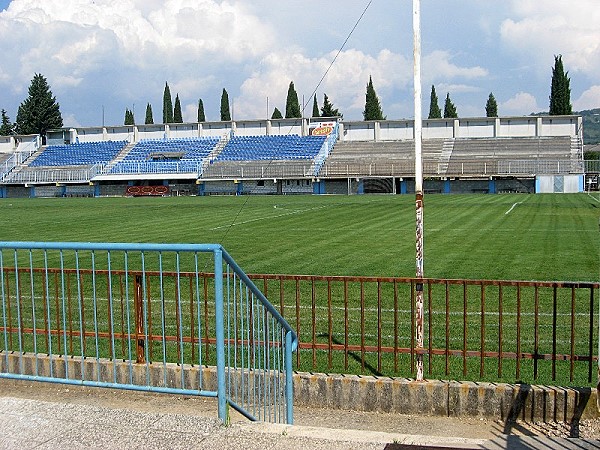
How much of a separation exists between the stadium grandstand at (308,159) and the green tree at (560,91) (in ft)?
28.9

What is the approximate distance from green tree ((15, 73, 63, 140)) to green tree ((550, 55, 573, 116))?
74425mm

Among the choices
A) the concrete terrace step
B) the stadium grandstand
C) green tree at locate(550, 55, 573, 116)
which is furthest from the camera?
green tree at locate(550, 55, 573, 116)

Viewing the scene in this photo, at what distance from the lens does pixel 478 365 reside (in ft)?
28.1

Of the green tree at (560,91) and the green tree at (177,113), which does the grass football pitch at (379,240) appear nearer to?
the green tree at (560,91)

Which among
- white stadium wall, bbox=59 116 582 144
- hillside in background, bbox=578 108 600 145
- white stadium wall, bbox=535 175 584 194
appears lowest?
white stadium wall, bbox=535 175 584 194

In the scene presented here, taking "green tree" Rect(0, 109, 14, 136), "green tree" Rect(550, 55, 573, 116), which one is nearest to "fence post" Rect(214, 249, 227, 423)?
"green tree" Rect(550, 55, 573, 116)

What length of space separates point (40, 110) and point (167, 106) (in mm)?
19449

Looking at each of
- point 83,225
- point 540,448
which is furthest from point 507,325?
point 83,225

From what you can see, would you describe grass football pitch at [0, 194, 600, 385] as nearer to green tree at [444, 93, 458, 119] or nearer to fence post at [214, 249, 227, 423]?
fence post at [214, 249, 227, 423]

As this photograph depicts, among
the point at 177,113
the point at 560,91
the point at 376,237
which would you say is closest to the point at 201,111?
the point at 177,113

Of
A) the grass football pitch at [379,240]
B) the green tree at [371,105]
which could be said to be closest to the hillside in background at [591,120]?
the grass football pitch at [379,240]

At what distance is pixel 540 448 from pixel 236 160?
76454 mm

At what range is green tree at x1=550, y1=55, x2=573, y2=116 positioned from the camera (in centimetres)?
8469

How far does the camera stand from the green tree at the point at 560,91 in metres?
84.7
